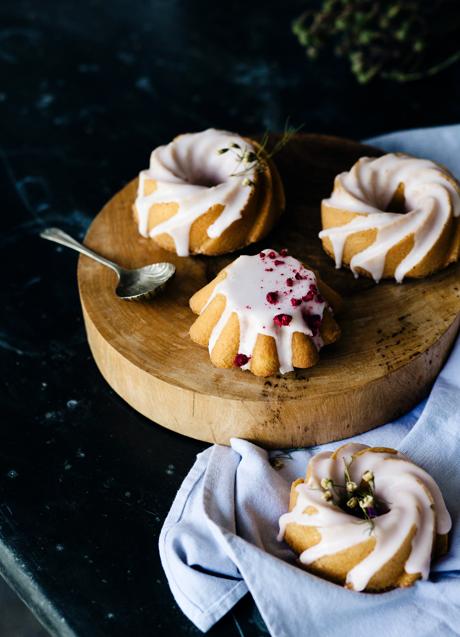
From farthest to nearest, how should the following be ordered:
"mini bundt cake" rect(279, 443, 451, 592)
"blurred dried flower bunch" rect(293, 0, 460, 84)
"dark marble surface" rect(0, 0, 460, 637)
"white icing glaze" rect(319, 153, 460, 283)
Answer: "blurred dried flower bunch" rect(293, 0, 460, 84) < "white icing glaze" rect(319, 153, 460, 283) < "dark marble surface" rect(0, 0, 460, 637) < "mini bundt cake" rect(279, 443, 451, 592)

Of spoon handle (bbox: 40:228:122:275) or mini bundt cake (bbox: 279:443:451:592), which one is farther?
spoon handle (bbox: 40:228:122:275)

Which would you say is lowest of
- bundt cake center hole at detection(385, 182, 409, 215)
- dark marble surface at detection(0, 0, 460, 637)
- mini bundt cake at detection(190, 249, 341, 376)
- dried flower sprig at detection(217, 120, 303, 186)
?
dark marble surface at detection(0, 0, 460, 637)

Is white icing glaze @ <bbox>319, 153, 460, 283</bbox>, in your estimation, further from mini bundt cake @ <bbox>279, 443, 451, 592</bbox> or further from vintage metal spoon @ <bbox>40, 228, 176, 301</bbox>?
mini bundt cake @ <bbox>279, 443, 451, 592</bbox>

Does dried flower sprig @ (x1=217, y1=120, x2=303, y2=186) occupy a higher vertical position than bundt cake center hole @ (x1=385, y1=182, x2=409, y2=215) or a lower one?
lower

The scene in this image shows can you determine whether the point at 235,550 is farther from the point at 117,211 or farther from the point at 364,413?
the point at 117,211

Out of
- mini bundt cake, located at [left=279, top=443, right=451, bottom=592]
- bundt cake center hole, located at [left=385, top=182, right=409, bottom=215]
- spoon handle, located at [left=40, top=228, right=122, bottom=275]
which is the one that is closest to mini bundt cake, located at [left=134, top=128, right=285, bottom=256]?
spoon handle, located at [left=40, top=228, right=122, bottom=275]

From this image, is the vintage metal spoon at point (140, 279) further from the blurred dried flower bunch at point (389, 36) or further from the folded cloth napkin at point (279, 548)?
the blurred dried flower bunch at point (389, 36)

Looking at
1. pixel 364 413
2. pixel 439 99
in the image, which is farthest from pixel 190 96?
pixel 364 413
